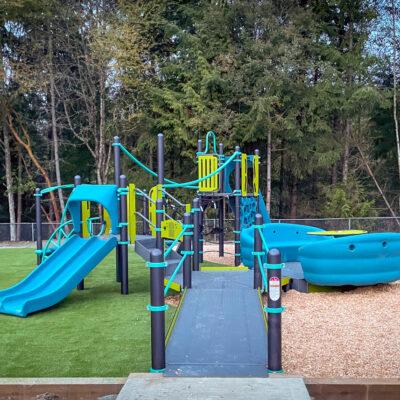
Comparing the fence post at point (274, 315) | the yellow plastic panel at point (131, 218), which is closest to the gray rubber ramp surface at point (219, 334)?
the fence post at point (274, 315)

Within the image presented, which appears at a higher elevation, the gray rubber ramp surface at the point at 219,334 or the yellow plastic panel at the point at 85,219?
the yellow plastic panel at the point at 85,219

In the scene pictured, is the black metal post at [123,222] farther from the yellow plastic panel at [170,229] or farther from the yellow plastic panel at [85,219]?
the yellow plastic panel at [85,219]

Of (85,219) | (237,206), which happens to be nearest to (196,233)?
(85,219)

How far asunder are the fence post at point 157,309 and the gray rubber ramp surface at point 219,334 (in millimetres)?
133

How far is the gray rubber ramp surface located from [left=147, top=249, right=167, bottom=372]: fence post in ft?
0.44

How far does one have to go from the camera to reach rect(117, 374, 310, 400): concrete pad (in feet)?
11.8

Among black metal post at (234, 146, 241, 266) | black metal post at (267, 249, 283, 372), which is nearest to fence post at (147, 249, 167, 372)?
black metal post at (267, 249, 283, 372)

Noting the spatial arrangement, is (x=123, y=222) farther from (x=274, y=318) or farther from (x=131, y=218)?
(x=274, y=318)

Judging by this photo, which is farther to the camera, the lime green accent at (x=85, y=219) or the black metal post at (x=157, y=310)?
the lime green accent at (x=85, y=219)

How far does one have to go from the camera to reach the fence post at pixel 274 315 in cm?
420

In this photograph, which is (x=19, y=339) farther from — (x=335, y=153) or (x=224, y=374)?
(x=335, y=153)

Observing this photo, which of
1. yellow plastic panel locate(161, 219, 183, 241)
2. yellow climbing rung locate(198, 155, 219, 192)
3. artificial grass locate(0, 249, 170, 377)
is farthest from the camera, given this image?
yellow climbing rung locate(198, 155, 219, 192)

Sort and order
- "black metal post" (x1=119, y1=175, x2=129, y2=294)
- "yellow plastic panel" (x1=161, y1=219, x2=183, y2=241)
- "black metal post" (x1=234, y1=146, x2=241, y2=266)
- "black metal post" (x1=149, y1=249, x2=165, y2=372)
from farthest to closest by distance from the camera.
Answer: "black metal post" (x1=234, y1=146, x2=241, y2=266), "yellow plastic panel" (x1=161, y1=219, x2=183, y2=241), "black metal post" (x1=119, y1=175, x2=129, y2=294), "black metal post" (x1=149, y1=249, x2=165, y2=372)

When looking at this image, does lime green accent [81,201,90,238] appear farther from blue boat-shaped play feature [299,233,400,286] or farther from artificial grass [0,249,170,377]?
blue boat-shaped play feature [299,233,400,286]
